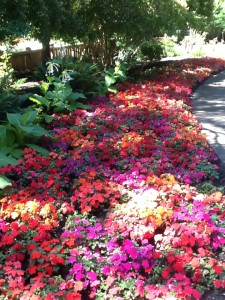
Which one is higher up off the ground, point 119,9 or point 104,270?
point 119,9

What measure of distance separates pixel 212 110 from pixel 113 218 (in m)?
5.53

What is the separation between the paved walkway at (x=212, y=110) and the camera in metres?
6.33

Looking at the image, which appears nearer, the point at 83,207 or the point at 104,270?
the point at 104,270

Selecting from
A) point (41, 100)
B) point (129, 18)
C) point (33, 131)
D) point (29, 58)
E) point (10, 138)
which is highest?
point (129, 18)

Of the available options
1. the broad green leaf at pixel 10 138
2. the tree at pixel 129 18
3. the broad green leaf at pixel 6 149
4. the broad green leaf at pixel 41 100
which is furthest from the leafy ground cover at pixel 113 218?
the tree at pixel 129 18

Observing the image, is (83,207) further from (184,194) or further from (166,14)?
(166,14)

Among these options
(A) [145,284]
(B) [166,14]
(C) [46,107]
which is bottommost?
(A) [145,284]

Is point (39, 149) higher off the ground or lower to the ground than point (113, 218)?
higher

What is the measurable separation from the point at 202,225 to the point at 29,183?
84.7 inches

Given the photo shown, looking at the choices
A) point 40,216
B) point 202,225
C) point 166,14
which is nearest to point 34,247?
point 40,216

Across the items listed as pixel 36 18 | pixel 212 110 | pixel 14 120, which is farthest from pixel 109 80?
pixel 14 120

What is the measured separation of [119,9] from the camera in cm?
1103

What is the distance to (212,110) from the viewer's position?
8.60 metres

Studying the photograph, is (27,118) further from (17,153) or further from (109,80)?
(109,80)
